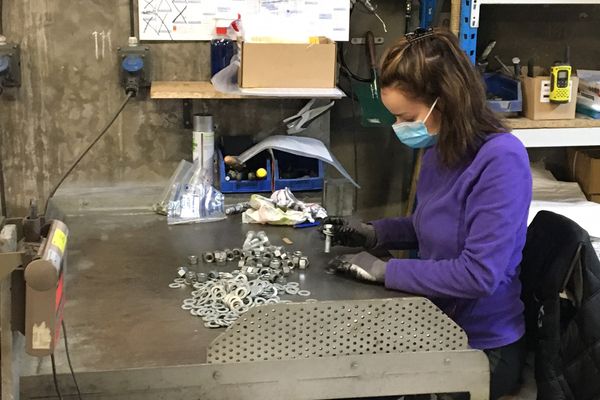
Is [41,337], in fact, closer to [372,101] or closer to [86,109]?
[86,109]

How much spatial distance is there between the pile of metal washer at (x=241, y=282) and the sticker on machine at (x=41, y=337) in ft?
1.70

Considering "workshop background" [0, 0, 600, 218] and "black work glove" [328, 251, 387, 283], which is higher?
"workshop background" [0, 0, 600, 218]

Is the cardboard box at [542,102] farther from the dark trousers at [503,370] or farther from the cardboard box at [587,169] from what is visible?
the dark trousers at [503,370]

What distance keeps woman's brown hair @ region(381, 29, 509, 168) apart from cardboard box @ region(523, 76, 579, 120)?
0.82 m

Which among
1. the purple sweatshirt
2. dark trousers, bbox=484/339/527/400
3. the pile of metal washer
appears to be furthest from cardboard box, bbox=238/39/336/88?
dark trousers, bbox=484/339/527/400

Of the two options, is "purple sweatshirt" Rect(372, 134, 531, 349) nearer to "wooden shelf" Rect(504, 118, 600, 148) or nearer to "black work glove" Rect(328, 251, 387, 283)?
"black work glove" Rect(328, 251, 387, 283)

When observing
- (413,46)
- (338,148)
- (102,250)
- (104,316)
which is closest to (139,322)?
(104,316)

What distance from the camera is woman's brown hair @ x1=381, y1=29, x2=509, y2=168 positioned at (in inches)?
65.6

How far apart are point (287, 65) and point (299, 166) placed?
0.37 metres

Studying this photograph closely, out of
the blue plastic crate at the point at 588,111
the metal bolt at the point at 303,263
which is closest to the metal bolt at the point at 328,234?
the metal bolt at the point at 303,263

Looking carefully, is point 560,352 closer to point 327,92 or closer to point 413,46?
point 413,46

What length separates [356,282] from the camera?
178 cm

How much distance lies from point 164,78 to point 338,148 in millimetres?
686

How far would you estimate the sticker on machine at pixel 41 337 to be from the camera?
107cm
